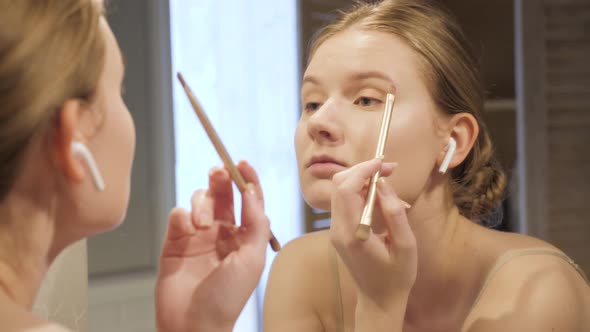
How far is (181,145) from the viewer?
1.55 m

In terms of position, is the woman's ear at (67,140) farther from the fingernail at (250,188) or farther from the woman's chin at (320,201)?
the woman's chin at (320,201)

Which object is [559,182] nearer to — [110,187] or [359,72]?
[359,72]

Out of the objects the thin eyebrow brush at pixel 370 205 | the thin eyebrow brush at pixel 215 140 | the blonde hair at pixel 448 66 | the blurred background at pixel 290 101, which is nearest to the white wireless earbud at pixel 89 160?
the thin eyebrow brush at pixel 215 140

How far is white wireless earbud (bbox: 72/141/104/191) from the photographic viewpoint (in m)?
0.52

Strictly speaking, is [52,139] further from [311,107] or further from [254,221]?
[311,107]

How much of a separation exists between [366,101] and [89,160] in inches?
18.4

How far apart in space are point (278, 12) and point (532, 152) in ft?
2.97

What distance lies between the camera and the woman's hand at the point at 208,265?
66 centimetres

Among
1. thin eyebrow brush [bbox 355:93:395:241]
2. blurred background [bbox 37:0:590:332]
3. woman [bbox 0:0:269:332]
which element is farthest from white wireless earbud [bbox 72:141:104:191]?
blurred background [bbox 37:0:590:332]

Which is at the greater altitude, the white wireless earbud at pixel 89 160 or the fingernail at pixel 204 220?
the white wireless earbud at pixel 89 160

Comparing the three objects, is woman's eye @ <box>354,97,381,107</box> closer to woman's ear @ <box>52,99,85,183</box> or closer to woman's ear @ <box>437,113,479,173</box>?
woman's ear @ <box>437,113,479,173</box>

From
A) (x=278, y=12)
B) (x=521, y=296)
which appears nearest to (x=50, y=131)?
(x=521, y=296)

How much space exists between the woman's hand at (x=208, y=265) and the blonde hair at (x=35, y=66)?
196 millimetres

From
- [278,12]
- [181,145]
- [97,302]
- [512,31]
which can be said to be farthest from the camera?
[512,31]
